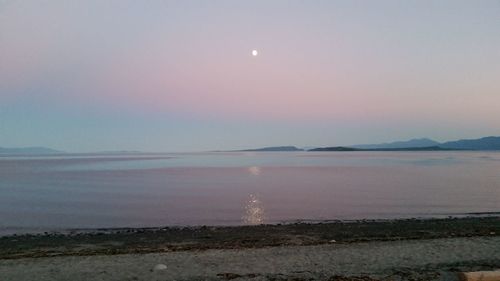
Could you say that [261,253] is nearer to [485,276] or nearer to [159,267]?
[159,267]

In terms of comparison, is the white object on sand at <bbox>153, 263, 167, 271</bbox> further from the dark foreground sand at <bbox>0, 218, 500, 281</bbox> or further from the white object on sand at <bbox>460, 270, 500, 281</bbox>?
the white object on sand at <bbox>460, 270, 500, 281</bbox>

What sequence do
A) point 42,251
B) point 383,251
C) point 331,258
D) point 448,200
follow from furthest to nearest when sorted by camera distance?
point 448,200, point 42,251, point 383,251, point 331,258

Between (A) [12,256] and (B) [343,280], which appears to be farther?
(A) [12,256]

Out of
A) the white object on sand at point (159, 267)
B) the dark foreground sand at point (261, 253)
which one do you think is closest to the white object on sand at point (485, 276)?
the dark foreground sand at point (261, 253)

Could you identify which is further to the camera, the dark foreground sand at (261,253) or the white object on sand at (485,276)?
the dark foreground sand at (261,253)

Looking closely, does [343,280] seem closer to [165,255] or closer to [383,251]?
[383,251]

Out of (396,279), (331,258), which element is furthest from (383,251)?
(396,279)

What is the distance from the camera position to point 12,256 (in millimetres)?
12414

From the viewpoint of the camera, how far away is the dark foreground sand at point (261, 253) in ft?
31.7

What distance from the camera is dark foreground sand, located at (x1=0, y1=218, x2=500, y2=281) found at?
380 inches

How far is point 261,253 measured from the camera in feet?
38.9

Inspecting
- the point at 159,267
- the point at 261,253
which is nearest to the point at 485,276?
the point at 261,253

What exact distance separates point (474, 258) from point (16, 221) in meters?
20.0

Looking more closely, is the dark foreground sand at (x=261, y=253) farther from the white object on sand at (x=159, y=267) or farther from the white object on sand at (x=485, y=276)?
the white object on sand at (x=485, y=276)
